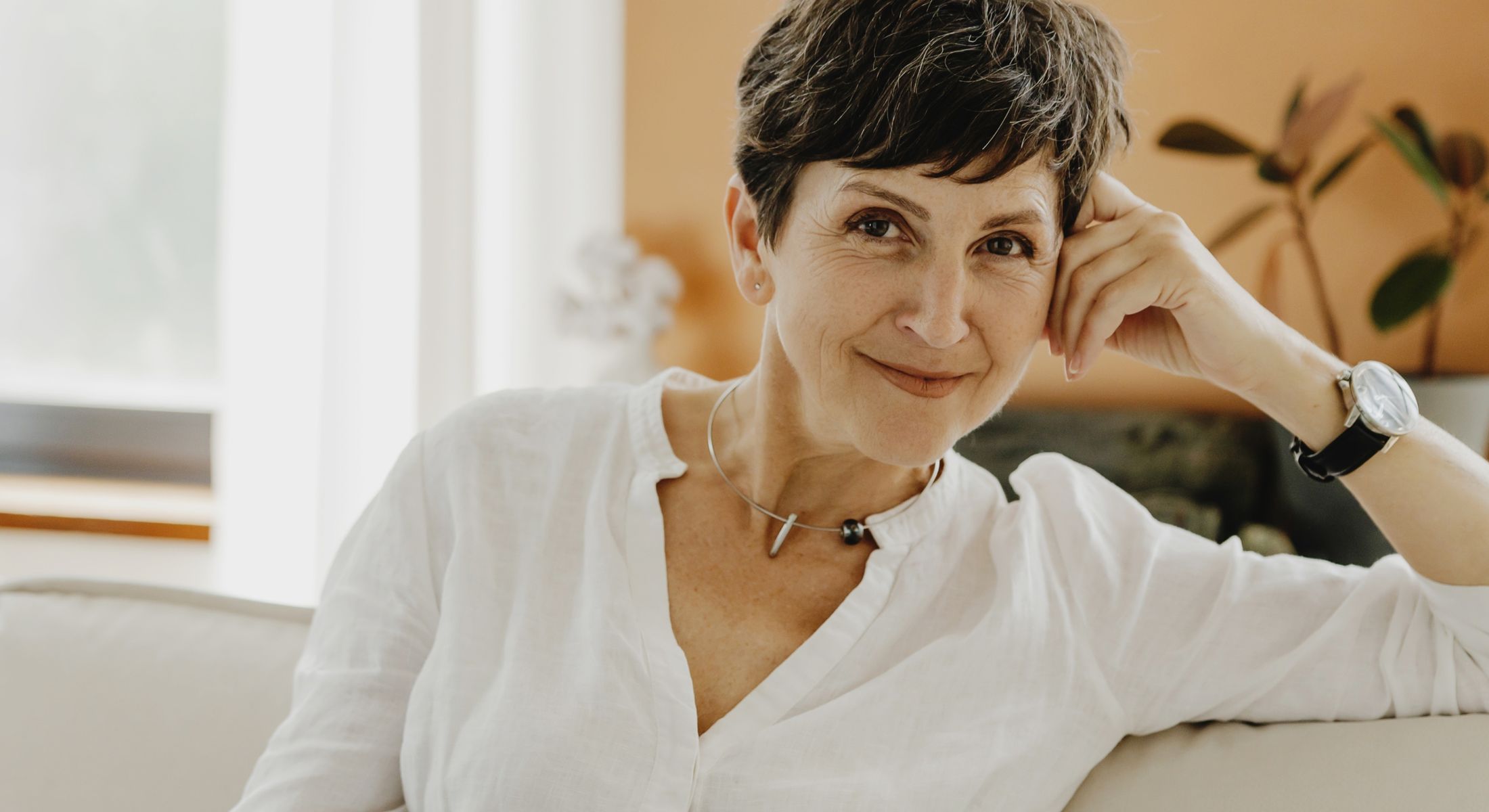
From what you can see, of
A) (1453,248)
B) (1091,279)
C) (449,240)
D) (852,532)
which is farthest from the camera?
(449,240)

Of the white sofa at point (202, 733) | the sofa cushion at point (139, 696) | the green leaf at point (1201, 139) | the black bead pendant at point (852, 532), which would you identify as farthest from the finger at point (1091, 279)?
the green leaf at point (1201, 139)

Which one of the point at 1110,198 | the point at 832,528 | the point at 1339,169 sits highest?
the point at 1339,169

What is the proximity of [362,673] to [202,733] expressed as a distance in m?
0.27

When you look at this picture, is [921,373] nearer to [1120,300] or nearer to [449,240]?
[1120,300]

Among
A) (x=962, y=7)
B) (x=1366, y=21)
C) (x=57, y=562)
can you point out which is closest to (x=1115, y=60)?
(x=962, y=7)

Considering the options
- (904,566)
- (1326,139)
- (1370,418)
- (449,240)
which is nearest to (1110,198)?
(1370,418)

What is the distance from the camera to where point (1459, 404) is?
2641mm

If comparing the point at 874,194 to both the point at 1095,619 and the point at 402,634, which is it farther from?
the point at 402,634

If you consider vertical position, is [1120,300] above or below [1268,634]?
above

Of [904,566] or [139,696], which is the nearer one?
[904,566]

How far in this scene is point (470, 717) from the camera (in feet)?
3.44

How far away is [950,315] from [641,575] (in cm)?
38

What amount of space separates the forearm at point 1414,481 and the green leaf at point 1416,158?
1.78 m

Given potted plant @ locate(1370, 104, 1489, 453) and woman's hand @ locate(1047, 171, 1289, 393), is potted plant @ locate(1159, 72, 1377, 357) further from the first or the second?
woman's hand @ locate(1047, 171, 1289, 393)
